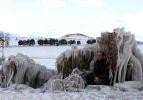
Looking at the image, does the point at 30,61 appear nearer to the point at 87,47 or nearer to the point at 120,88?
the point at 87,47

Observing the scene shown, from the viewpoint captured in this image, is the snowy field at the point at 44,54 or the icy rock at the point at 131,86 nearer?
the icy rock at the point at 131,86

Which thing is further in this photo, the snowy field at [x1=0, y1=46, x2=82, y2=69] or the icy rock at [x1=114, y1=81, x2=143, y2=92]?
the snowy field at [x1=0, y1=46, x2=82, y2=69]

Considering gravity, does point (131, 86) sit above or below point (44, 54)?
below

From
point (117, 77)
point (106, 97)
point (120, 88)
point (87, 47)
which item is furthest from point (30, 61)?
point (106, 97)

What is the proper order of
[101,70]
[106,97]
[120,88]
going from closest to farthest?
[106,97] → [120,88] → [101,70]

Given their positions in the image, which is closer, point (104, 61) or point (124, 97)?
point (124, 97)

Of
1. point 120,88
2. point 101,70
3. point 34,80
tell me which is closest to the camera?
point 120,88

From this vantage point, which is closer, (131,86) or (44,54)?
(131,86)

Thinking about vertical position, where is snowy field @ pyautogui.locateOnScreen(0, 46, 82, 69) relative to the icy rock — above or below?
above

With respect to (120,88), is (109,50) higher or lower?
higher

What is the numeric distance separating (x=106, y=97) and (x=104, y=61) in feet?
7.34

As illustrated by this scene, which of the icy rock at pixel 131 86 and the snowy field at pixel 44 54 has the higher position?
the snowy field at pixel 44 54

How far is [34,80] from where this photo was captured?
9.32 m

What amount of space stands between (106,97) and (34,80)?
308 cm
